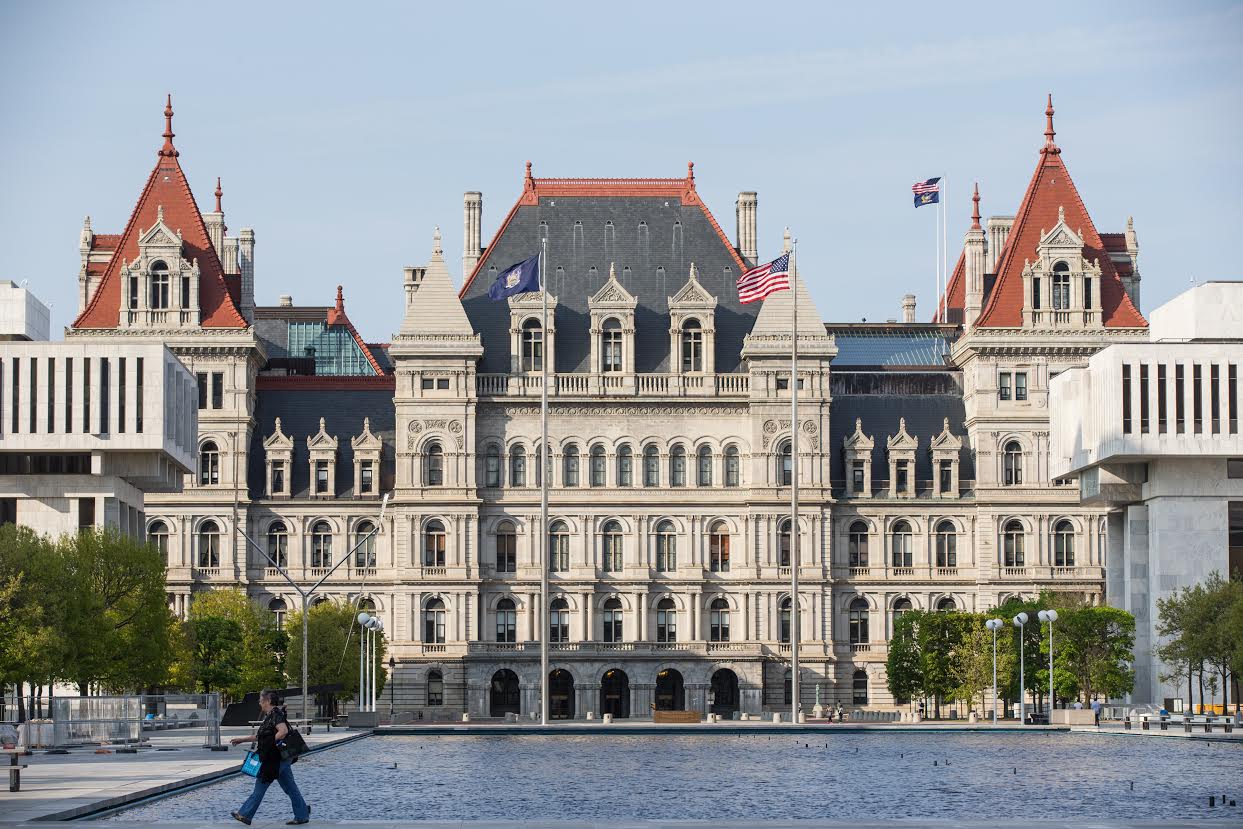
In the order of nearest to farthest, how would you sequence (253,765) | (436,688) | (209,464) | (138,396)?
(253,765) < (138,396) < (436,688) < (209,464)

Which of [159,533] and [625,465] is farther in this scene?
[625,465]

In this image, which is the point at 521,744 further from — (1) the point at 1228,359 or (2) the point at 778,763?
(1) the point at 1228,359

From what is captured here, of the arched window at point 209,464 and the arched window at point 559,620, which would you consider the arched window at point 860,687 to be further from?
the arched window at point 209,464

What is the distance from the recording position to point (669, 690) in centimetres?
12850

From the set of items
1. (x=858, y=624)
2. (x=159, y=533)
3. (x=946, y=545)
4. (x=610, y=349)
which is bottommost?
(x=858, y=624)

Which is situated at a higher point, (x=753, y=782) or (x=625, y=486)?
(x=625, y=486)

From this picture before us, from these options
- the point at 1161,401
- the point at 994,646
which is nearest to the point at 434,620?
the point at 994,646

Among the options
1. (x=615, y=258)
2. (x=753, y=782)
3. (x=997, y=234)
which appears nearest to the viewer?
(x=753, y=782)

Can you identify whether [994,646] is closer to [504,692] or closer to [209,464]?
[504,692]

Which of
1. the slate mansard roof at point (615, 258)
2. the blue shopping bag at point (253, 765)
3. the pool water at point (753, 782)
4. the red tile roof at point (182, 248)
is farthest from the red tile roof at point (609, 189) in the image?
the blue shopping bag at point (253, 765)

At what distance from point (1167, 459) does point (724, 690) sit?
3051cm

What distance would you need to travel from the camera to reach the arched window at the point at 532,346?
5094 inches

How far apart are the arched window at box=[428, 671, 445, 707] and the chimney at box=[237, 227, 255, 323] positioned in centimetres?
2631

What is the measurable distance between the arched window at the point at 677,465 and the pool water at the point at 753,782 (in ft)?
149
